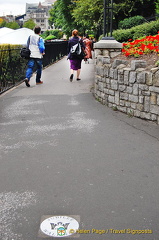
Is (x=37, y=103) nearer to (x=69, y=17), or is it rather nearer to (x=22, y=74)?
(x=22, y=74)

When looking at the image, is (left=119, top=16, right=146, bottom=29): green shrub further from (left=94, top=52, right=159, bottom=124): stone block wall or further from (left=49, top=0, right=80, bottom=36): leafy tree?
(left=94, top=52, right=159, bottom=124): stone block wall

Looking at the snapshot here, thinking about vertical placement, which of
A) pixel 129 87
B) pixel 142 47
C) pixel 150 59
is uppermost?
pixel 142 47

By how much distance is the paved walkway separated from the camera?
3.06 metres

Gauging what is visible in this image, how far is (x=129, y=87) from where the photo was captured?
6898mm

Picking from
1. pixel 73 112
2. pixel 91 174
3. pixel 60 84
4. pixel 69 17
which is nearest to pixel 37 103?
pixel 73 112

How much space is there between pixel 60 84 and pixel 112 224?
9154 mm

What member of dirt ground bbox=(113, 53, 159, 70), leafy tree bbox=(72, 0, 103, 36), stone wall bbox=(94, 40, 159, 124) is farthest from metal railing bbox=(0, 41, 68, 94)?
leafy tree bbox=(72, 0, 103, 36)

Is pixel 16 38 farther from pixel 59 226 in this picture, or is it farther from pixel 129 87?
pixel 59 226

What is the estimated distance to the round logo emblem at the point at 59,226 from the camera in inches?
114

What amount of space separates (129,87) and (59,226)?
445 centimetres

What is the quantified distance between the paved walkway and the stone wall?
0.86 feet

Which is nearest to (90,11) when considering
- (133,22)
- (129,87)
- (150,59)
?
(133,22)

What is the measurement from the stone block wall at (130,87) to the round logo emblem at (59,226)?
12.0ft

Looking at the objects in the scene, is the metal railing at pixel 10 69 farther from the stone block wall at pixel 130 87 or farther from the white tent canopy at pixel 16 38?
the white tent canopy at pixel 16 38
